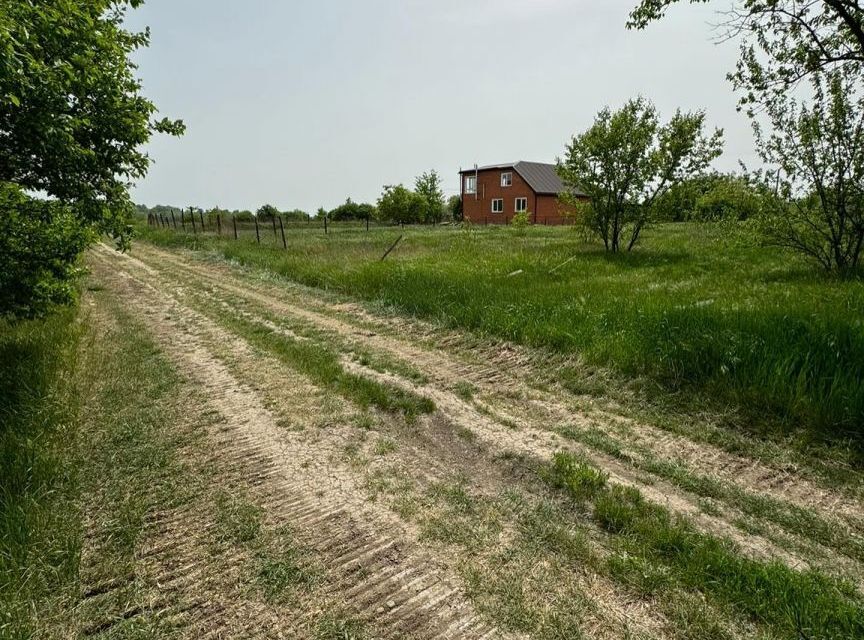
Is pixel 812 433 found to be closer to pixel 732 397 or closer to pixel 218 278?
pixel 732 397

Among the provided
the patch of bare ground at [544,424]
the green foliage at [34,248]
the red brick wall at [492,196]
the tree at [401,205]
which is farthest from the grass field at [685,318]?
the tree at [401,205]

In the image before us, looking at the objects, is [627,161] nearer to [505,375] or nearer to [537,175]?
[505,375]

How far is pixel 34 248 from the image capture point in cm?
593

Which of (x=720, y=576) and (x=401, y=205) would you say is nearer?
(x=720, y=576)

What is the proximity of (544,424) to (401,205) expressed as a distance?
49286 mm

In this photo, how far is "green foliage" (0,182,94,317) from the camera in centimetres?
532

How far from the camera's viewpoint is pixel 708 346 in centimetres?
505

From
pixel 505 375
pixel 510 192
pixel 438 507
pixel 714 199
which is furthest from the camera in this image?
pixel 510 192

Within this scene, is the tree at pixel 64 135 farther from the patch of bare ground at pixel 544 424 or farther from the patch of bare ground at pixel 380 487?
the patch of bare ground at pixel 544 424

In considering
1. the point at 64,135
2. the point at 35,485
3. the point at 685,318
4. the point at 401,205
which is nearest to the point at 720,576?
the point at 685,318

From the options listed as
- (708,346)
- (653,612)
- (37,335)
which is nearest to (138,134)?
(37,335)

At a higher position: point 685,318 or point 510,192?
point 510,192

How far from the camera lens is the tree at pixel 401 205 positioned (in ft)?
169

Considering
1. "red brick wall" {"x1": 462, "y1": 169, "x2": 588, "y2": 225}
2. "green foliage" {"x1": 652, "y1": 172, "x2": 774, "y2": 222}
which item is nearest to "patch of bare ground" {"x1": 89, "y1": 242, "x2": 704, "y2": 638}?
"green foliage" {"x1": 652, "y1": 172, "x2": 774, "y2": 222}
